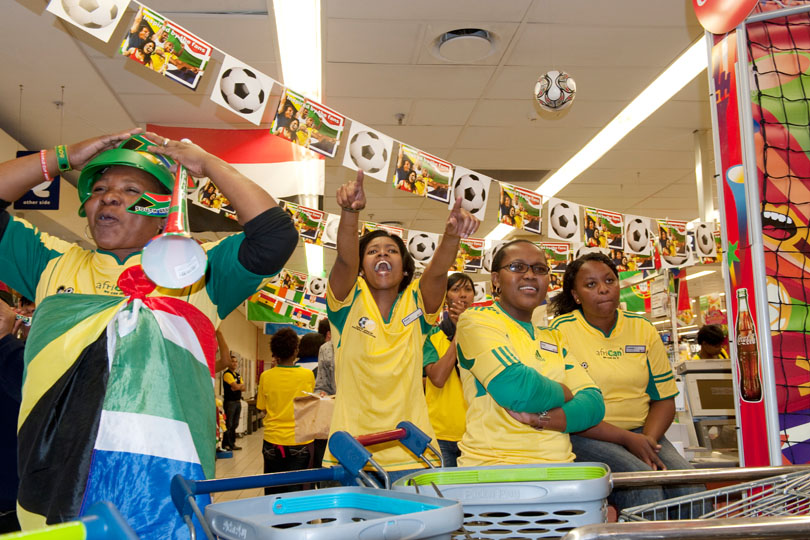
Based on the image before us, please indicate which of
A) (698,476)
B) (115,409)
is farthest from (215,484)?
(698,476)

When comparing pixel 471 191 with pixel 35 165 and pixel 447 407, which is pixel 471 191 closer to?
pixel 447 407

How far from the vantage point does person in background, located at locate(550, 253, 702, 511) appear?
308 centimetres

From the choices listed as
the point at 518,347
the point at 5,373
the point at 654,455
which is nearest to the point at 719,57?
the point at 518,347

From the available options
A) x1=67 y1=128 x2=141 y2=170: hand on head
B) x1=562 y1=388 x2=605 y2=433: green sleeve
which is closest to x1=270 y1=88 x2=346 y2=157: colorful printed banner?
x1=67 y1=128 x2=141 y2=170: hand on head

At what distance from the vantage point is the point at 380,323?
2.95 m

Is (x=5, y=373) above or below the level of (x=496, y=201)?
below

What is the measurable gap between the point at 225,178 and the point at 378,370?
1236 mm

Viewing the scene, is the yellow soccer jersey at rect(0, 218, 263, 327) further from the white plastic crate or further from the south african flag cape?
the white plastic crate

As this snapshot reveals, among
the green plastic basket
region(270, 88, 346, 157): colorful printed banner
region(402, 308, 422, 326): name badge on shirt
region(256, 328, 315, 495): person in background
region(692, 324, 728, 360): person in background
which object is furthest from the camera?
region(692, 324, 728, 360): person in background

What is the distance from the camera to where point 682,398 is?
156 inches

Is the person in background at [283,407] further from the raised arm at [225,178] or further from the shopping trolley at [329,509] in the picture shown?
the shopping trolley at [329,509]

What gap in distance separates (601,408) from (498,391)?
381 millimetres

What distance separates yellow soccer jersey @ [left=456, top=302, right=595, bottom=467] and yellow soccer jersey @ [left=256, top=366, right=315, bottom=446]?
12.1 ft

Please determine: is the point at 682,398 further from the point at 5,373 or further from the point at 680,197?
the point at 680,197
